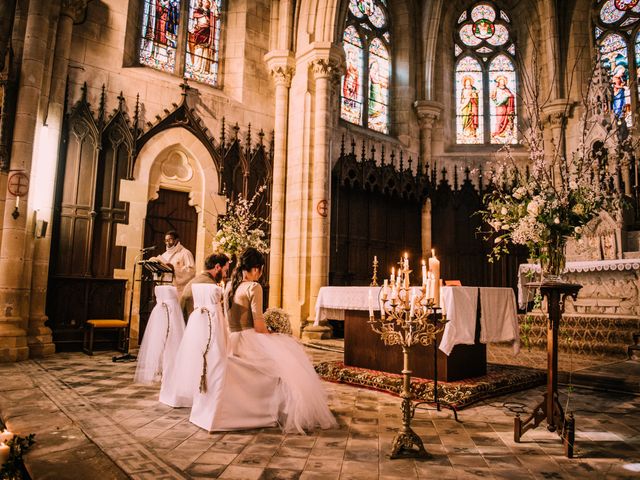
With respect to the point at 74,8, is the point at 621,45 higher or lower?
higher

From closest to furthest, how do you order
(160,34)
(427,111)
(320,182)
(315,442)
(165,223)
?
(315,442), (165,223), (320,182), (160,34), (427,111)

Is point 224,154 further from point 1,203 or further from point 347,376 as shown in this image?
point 347,376

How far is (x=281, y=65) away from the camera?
11258 millimetres

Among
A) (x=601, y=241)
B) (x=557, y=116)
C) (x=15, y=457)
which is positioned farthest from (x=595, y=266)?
(x=15, y=457)

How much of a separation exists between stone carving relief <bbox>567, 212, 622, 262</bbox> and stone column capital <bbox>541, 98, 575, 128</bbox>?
14.0ft

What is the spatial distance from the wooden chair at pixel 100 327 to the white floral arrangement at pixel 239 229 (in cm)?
211

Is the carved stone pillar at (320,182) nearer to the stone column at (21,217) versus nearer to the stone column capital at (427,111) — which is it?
the stone column capital at (427,111)

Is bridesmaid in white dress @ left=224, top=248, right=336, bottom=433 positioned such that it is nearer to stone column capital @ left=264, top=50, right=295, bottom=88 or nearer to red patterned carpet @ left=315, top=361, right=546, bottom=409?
red patterned carpet @ left=315, top=361, right=546, bottom=409

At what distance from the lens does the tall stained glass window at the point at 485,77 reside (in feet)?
50.5

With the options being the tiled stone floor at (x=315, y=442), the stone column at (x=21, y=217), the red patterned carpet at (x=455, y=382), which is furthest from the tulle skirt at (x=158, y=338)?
the stone column at (x=21, y=217)

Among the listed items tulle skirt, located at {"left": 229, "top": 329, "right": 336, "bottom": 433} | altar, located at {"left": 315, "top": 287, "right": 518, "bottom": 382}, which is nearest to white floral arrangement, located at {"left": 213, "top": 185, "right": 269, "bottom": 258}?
altar, located at {"left": 315, "top": 287, "right": 518, "bottom": 382}

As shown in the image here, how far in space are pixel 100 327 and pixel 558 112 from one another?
42.4ft

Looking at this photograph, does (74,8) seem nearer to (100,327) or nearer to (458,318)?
(100,327)

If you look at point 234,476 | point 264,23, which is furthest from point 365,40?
point 234,476
